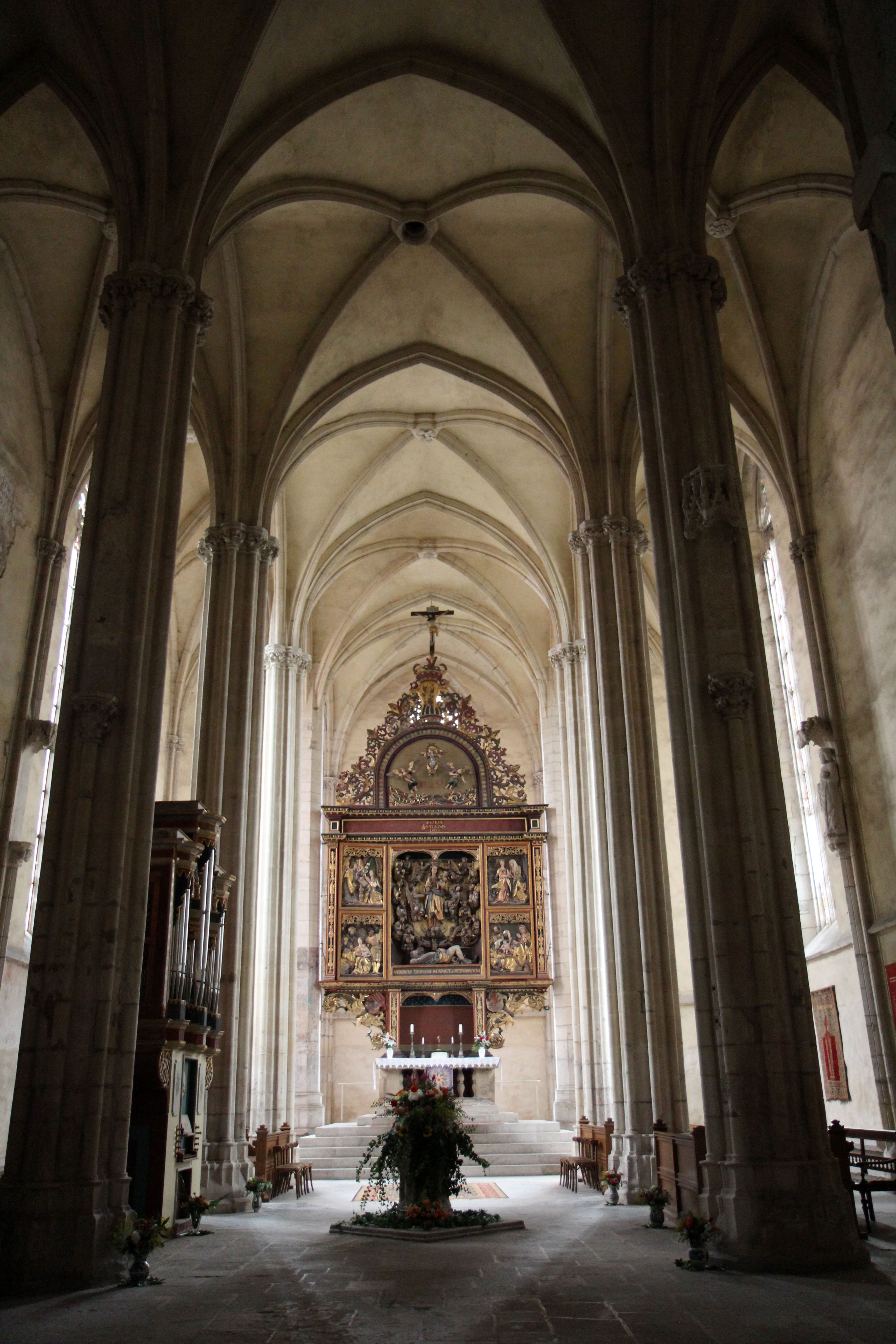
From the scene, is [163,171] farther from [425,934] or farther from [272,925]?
[425,934]

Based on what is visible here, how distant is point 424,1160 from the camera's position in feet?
35.4

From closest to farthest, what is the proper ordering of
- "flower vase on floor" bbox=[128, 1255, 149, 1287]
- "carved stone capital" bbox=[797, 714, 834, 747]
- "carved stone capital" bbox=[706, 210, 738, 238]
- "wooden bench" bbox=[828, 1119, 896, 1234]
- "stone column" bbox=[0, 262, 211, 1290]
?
"flower vase on floor" bbox=[128, 1255, 149, 1287], "stone column" bbox=[0, 262, 211, 1290], "wooden bench" bbox=[828, 1119, 896, 1234], "carved stone capital" bbox=[706, 210, 738, 238], "carved stone capital" bbox=[797, 714, 834, 747]

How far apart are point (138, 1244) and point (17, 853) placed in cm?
828

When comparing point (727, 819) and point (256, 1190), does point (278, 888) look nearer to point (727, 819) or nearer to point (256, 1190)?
point (256, 1190)

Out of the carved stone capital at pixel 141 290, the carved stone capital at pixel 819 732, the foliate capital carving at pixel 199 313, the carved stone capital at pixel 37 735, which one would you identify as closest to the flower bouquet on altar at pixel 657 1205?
the carved stone capital at pixel 819 732

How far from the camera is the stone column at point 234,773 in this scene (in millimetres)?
13414

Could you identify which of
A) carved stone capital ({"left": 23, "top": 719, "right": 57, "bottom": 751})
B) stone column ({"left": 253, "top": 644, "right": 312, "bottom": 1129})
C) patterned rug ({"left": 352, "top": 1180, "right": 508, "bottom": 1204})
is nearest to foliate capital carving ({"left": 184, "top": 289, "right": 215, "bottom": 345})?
carved stone capital ({"left": 23, "top": 719, "right": 57, "bottom": 751})

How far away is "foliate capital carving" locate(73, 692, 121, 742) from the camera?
9.35m

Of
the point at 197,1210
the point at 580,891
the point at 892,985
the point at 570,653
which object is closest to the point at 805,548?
the point at 570,653

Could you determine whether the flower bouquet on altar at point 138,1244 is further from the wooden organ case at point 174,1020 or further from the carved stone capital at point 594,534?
the carved stone capital at point 594,534

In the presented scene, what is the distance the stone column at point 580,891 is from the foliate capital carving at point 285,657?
525 centimetres

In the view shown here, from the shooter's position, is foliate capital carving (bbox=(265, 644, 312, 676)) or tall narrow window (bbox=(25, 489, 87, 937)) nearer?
tall narrow window (bbox=(25, 489, 87, 937))

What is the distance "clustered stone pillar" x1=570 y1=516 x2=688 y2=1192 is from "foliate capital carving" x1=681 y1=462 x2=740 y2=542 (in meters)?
5.40

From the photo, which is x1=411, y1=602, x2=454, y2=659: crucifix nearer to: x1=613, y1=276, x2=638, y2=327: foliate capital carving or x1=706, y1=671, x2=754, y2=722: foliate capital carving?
x1=613, y1=276, x2=638, y2=327: foliate capital carving
